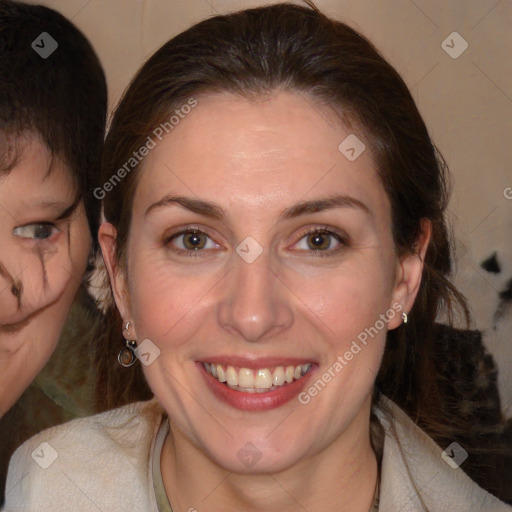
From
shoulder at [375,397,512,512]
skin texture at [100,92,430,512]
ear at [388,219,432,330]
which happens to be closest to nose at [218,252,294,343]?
skin texture at [100,92,430,512]

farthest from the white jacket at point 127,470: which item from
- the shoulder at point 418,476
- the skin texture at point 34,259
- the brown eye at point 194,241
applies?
the brown eye at point 194,241

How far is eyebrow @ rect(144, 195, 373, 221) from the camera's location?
0.95 m

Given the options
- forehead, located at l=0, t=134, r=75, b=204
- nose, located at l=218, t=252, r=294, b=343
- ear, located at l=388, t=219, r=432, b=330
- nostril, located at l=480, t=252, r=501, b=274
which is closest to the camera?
nose, located at l=218, t=252, r=294, b=343

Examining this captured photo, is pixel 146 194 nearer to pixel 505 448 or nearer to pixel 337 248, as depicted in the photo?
pixel 337 248

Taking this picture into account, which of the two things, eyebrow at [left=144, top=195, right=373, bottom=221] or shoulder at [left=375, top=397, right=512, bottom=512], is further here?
shoulder at [left=375, top=397, right=512, bottom=512]

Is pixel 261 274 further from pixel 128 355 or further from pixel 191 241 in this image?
pixel 128 355

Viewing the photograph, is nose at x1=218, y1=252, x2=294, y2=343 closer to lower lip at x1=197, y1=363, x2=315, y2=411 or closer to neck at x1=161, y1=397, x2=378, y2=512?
lower lip at x1=197, y1=363, x2=315, y2=411

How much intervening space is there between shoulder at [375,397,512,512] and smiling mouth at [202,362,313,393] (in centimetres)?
22

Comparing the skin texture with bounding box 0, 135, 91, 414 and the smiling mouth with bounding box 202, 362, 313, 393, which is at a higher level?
the smiling mouth with bounding box 202, 362, 313, 393

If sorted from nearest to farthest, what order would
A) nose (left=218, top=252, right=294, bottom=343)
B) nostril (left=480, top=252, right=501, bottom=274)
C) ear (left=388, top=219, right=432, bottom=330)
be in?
nose (left=218, top=252, right=294, bottom=343) < ear (left=388, top=219, right=432, bottom=330) < nostril (left=480, top=252, right=501, bottom=274)

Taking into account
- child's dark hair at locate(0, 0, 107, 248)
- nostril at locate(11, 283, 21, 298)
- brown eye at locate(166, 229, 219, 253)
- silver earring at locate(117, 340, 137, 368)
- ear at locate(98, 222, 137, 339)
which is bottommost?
nostril at locate(11, 283, 21, 298)

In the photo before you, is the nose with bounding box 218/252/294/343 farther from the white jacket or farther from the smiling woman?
the white jacket

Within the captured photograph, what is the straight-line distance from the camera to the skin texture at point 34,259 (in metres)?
1.20

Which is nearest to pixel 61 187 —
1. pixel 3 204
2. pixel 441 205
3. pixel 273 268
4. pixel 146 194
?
pixel 3 204
